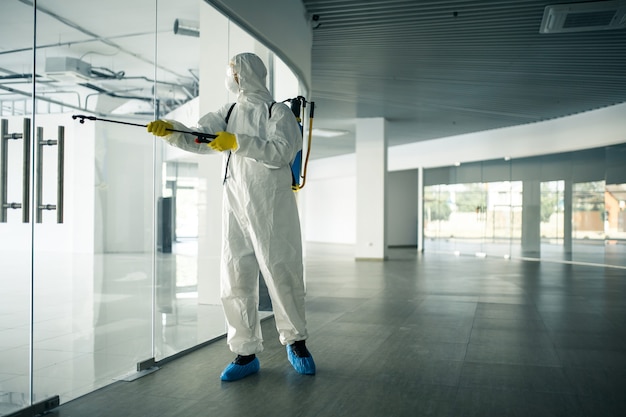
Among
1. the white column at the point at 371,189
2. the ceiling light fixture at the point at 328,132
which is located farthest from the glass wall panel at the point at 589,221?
the ceiling light fixture at the point at 328,132

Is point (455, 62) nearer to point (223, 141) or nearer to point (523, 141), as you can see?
point (223, 141)

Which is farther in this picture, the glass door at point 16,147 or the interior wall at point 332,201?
the interior wall at point 332,201

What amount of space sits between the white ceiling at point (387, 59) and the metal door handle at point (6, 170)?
0.14 metres

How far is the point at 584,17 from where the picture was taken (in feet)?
20.0

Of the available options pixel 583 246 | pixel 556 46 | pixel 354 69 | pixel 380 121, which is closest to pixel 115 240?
pixel 354 69

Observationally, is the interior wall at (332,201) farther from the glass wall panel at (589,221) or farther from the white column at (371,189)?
the glass wall panel at (589,221)

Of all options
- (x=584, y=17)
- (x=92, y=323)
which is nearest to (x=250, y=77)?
(x=92, y=323)

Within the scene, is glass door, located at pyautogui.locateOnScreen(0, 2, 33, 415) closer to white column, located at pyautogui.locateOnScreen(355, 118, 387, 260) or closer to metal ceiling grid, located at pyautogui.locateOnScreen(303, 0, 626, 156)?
metal ceiling grid, located at pyautogui.locateOnScreen(303, 0, 626, 156)

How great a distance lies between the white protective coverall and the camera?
10.5ft

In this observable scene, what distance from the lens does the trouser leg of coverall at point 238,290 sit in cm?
325

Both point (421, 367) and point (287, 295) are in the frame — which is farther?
point (421, 367)

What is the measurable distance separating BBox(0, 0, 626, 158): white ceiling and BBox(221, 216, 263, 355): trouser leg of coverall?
1.24 metres

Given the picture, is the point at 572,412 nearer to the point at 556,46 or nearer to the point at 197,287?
the point at 197,287

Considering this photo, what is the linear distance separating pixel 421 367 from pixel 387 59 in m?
5.59
